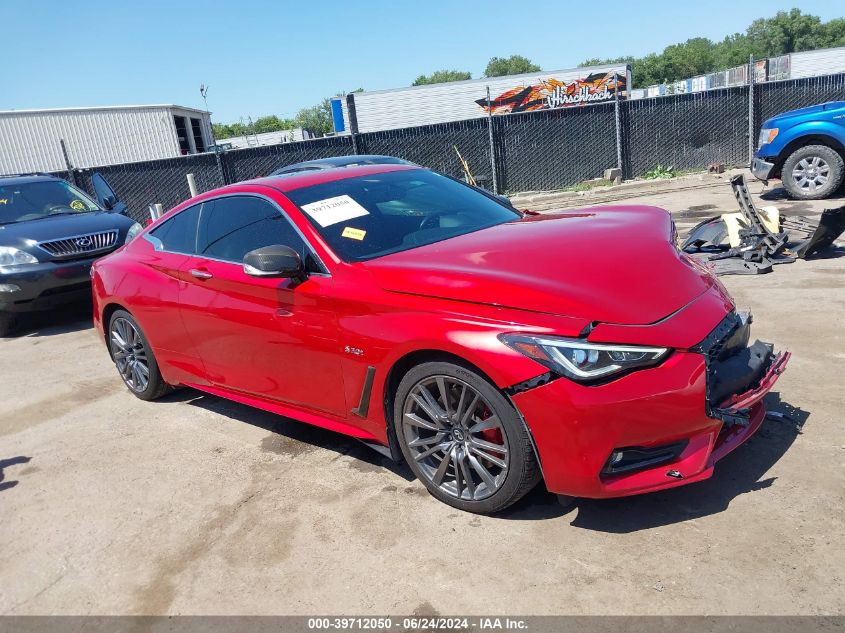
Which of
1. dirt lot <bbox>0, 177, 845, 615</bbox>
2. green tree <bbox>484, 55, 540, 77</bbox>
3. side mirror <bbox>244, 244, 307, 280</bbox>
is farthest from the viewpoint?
green tree <bbox>484, 55, 540, 77</bbox>

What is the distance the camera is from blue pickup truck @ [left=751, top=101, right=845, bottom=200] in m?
9.47

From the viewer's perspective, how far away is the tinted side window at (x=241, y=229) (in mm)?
3768

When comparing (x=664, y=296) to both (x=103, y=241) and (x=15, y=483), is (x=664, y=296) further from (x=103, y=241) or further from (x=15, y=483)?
(x=103, y=241)

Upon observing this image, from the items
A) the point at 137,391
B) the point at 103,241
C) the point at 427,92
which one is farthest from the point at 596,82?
the point at 137,391

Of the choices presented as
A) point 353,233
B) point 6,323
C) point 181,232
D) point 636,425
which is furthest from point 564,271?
point 6,323

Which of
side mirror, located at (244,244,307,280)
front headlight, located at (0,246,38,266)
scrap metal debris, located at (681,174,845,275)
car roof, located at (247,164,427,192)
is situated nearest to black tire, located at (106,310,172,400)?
car roof, located at (247,164,427,192)

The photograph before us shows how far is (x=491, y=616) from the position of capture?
246 centimetres

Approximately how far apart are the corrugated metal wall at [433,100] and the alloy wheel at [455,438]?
31.7 meters

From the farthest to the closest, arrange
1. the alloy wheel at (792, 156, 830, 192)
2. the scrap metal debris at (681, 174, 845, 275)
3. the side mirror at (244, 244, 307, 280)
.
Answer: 1. the alloy wheel at (792, 156, 830, 192)
2. the scrap metal debris at (681, 174, 845, 275)
3. the side mirror at (244, 244, 307, 280)

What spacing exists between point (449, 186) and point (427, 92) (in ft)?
107

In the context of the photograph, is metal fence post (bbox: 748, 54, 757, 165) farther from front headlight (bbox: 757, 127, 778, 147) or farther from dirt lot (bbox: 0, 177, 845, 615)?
dirt lot (bbox: 0, 177, 845, 615)

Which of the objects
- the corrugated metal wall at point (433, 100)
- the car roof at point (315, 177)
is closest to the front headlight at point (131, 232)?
the car roof at point (315, 177)

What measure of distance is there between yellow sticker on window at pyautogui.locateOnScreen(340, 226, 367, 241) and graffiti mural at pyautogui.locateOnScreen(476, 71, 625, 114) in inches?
1392

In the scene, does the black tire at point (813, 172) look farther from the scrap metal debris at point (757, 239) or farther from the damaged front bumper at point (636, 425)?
the damaged front bumper at point (636, 425)
